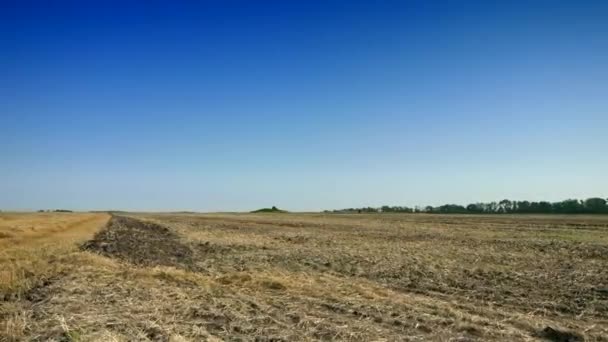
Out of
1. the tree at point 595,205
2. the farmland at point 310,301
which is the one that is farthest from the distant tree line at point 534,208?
the farmland at point 310,301

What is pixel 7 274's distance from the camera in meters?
12.9

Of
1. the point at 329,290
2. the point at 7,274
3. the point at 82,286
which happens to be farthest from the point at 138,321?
the point at 7,274

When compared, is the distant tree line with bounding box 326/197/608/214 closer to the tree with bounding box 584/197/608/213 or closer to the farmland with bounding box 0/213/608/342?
the tree with bounding box 584/197/608/213

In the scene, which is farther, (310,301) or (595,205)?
(595,205)

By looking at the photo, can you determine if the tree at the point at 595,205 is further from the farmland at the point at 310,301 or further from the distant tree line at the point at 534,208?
the farmland at the point at 310,301

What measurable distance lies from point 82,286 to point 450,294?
855 centimetres

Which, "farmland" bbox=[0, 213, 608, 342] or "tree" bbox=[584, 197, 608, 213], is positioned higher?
"tree" bbox=[584, 197, 608, 213]

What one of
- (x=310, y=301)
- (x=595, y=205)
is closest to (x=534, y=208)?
(x=595, y=205)

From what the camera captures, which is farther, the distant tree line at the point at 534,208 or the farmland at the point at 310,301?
the distant tree line at the point at 534,208

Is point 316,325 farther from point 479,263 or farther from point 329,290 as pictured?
point 479,263

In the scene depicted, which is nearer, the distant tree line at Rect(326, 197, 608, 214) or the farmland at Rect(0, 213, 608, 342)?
the farmland at Rect(0, 213, 608, 342)

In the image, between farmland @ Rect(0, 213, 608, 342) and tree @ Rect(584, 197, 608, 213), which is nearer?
farmland @ Rect(0, 213, 608, 342)

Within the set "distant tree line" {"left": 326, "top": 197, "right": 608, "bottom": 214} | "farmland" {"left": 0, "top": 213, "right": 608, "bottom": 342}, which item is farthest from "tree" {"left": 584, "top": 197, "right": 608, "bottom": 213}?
"farmland" {"left": 0, "top": 213, "right": 608, "bottom": 342}

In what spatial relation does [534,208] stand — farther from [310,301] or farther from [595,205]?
[310,301]
